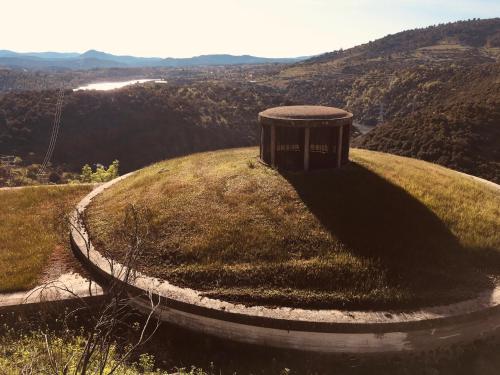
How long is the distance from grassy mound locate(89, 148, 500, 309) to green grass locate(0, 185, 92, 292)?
6.51ft

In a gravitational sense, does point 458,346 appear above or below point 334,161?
below

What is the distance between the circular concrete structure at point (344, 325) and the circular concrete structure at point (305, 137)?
704 centimetres

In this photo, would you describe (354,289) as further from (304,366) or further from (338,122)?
(338,122)

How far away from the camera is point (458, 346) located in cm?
952

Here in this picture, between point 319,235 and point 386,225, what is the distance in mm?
2292

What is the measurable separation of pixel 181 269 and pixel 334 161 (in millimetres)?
7757

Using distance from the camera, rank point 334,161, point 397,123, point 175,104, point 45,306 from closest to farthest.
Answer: point 45,306
point 334,161
point 397,123
point 175,104

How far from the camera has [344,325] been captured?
8.99m

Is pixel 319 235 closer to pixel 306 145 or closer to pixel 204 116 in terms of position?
pixel 306 145

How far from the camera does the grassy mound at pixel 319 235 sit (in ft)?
33.6

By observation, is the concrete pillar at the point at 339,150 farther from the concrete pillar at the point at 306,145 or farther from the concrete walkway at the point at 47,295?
the concrete walkway at the point at 47,295

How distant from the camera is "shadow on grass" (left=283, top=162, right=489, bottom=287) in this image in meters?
10.8

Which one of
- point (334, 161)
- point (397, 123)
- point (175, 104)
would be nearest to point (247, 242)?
point (334, 161)

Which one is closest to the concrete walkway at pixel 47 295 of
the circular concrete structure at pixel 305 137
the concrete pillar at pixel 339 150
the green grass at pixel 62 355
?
the green grass at pixel 62 355
